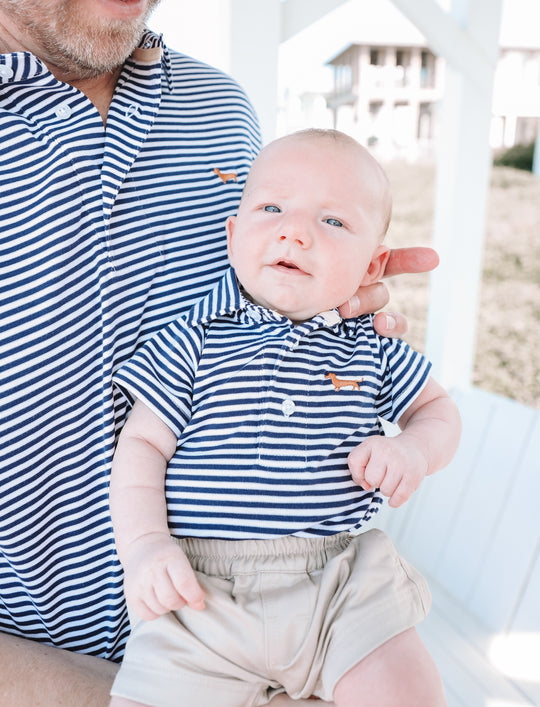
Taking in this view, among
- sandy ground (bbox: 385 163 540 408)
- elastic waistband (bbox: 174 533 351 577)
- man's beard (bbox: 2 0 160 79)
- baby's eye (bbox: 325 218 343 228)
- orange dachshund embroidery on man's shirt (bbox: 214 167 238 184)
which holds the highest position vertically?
man's beard (bbox: 2 0 160 79)

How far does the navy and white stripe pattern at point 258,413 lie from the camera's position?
1092 mm

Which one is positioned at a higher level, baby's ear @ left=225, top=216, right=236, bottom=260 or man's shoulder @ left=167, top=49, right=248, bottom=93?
man's shoulder @ left=167, top=49, right=248, bottom=93

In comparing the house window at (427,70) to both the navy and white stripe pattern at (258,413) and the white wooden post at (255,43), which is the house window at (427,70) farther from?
the navy and white stripe pattern at (258,413)

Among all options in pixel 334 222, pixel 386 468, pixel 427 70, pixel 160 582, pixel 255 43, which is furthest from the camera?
pixel 427 70

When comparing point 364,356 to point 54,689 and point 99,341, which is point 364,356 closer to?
point 99,341

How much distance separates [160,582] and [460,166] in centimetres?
217

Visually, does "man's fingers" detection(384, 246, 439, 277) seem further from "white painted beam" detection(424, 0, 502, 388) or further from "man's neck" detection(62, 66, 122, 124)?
"white painted beam" detection(424, 0, 502, 388)

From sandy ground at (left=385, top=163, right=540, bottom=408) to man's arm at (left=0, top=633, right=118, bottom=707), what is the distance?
480cm

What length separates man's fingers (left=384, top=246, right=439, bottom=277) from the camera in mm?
1413

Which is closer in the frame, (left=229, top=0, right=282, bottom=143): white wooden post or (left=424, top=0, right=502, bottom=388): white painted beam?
(left=229, top=0, right=282, bottom=143): white wooden post

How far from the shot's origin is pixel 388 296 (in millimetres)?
1335

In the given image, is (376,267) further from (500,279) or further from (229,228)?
(500,279)

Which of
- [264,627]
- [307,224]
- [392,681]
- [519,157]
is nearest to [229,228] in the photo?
[307,224]

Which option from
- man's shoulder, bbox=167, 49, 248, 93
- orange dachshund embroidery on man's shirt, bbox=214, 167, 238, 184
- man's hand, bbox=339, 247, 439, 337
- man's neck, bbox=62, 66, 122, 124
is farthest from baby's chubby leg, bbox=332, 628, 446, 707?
man's shoulder, bbox=167, 49, 248, 93
